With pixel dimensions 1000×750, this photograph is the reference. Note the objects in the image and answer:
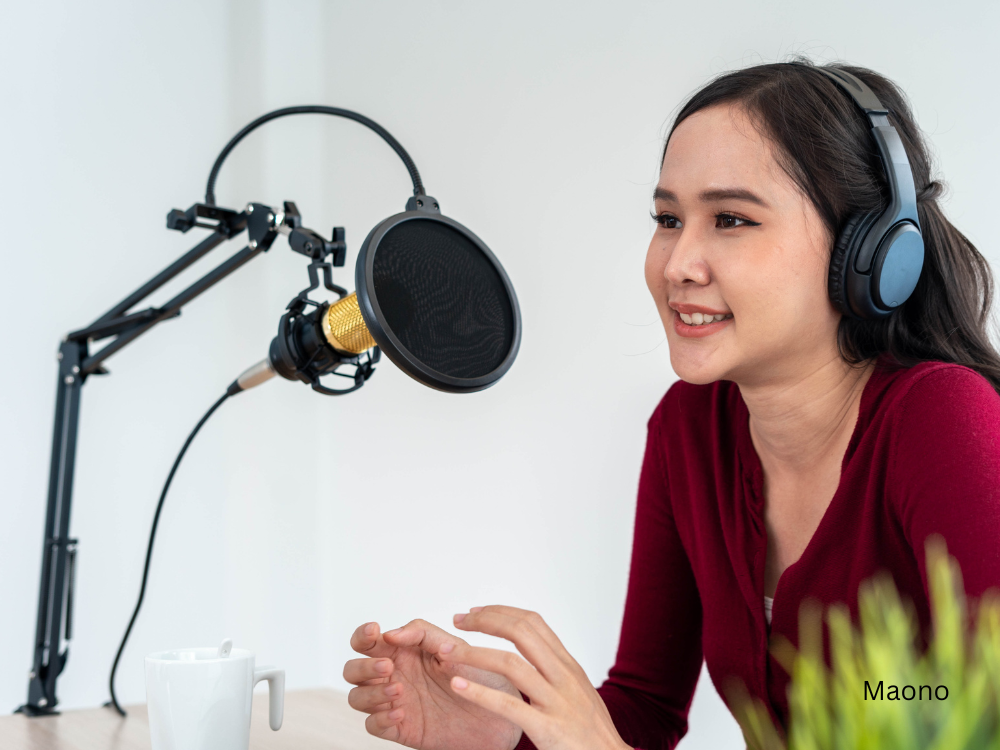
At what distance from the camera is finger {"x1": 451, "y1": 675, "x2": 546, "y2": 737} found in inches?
22.4

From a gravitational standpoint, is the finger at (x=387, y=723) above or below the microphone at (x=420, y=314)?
below

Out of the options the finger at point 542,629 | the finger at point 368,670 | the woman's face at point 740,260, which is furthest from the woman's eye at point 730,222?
the finger at point 368,670

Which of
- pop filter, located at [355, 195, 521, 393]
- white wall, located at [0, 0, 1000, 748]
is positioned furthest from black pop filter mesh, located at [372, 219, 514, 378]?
white wall, located at [0, 0, 1000, 748]

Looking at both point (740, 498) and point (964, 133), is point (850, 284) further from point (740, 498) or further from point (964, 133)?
point (964, 133)

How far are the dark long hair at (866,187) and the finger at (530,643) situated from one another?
45cm

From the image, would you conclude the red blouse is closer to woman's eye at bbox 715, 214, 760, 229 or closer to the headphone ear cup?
the headphone ear cup

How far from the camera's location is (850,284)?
77 centimetres

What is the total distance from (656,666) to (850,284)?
511 mm

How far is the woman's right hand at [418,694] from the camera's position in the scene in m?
0.75

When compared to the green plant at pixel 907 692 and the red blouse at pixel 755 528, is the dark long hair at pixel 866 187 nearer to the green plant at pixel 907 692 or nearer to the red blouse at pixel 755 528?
the red blouse at pixel 755 528

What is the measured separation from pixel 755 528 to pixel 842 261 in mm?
307

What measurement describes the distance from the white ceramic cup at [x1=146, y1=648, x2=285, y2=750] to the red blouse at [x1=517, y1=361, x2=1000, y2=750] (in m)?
0.28

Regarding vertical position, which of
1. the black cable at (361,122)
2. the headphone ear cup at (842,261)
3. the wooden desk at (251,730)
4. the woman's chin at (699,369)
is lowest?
the wooden desk at (251,730)

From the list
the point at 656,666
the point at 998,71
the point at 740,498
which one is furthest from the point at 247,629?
the point at 998,71
